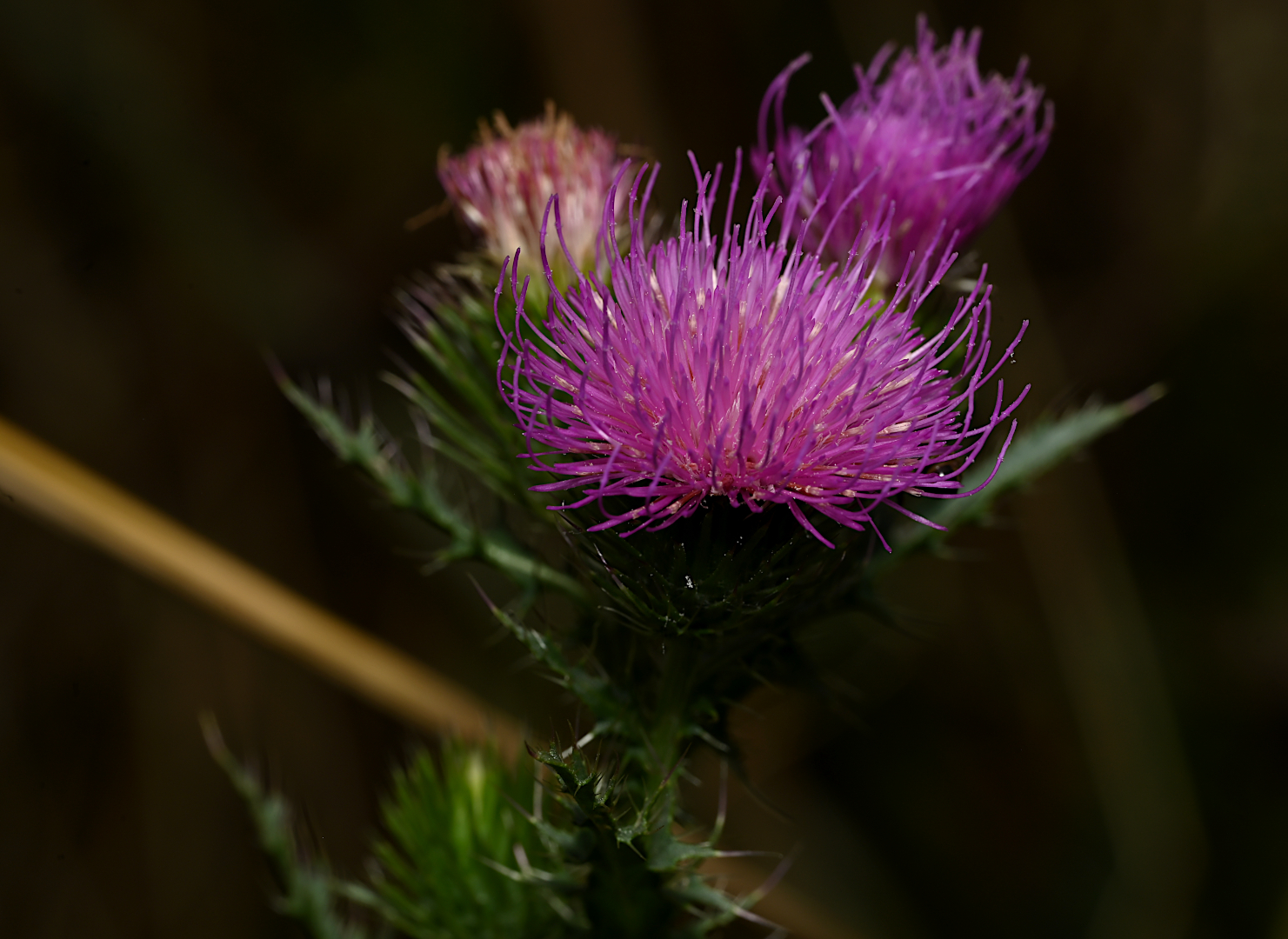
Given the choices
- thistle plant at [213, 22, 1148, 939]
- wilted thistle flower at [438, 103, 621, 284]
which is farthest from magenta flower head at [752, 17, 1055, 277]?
wilted thistle flower at [438, 103, 621, 284]

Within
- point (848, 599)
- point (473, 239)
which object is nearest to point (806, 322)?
point (848, 599)

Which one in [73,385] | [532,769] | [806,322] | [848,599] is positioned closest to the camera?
[806,322]

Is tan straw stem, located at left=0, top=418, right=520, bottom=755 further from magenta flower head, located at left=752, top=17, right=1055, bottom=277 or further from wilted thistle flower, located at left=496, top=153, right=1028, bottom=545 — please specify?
magenta flower head, located at left=752, top=17, right=1055, bottom=277

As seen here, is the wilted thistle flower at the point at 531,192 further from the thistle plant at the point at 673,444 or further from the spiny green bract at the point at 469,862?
the spiny green bract at the point at 469,862

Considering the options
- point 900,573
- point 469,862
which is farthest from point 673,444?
point 900,573

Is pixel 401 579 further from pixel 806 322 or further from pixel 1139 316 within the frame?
pixel 1139 316

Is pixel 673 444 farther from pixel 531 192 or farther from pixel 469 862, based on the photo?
pixel 469 862
